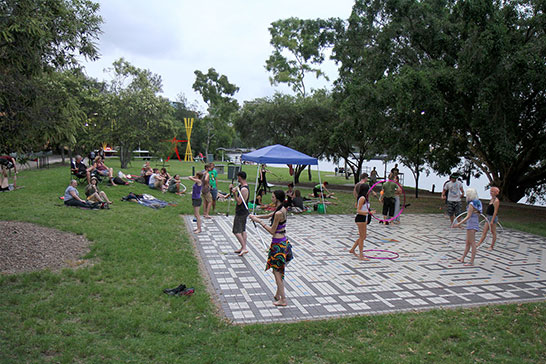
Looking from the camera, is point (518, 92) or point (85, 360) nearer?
point (85, 360)

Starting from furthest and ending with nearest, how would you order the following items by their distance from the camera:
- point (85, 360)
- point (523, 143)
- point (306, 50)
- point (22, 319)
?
point (306, 50) < point (523, 143) < point (22, 319) < point (85, 360)

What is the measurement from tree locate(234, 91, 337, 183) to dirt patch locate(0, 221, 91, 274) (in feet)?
64.4

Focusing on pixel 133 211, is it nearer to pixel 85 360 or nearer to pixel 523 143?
pixel 85 360

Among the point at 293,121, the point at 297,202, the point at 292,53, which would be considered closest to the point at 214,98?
the point at 292,53

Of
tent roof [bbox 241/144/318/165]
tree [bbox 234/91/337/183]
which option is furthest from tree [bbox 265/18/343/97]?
tent roof [bbox 241/144/318/165]

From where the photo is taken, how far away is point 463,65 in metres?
15.8

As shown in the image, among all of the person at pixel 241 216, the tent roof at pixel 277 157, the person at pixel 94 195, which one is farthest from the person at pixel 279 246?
the person at pixel 94 195

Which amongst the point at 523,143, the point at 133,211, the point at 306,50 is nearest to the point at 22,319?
the point at 133,211

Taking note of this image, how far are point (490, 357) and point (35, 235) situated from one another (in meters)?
9.34

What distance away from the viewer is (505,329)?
5.80 meters

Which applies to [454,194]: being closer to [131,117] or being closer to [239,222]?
[239,222]

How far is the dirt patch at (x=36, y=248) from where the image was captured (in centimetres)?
754

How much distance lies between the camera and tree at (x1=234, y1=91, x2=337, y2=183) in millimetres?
27750

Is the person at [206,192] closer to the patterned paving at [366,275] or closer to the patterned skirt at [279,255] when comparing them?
the patterned paving at [366,275]
